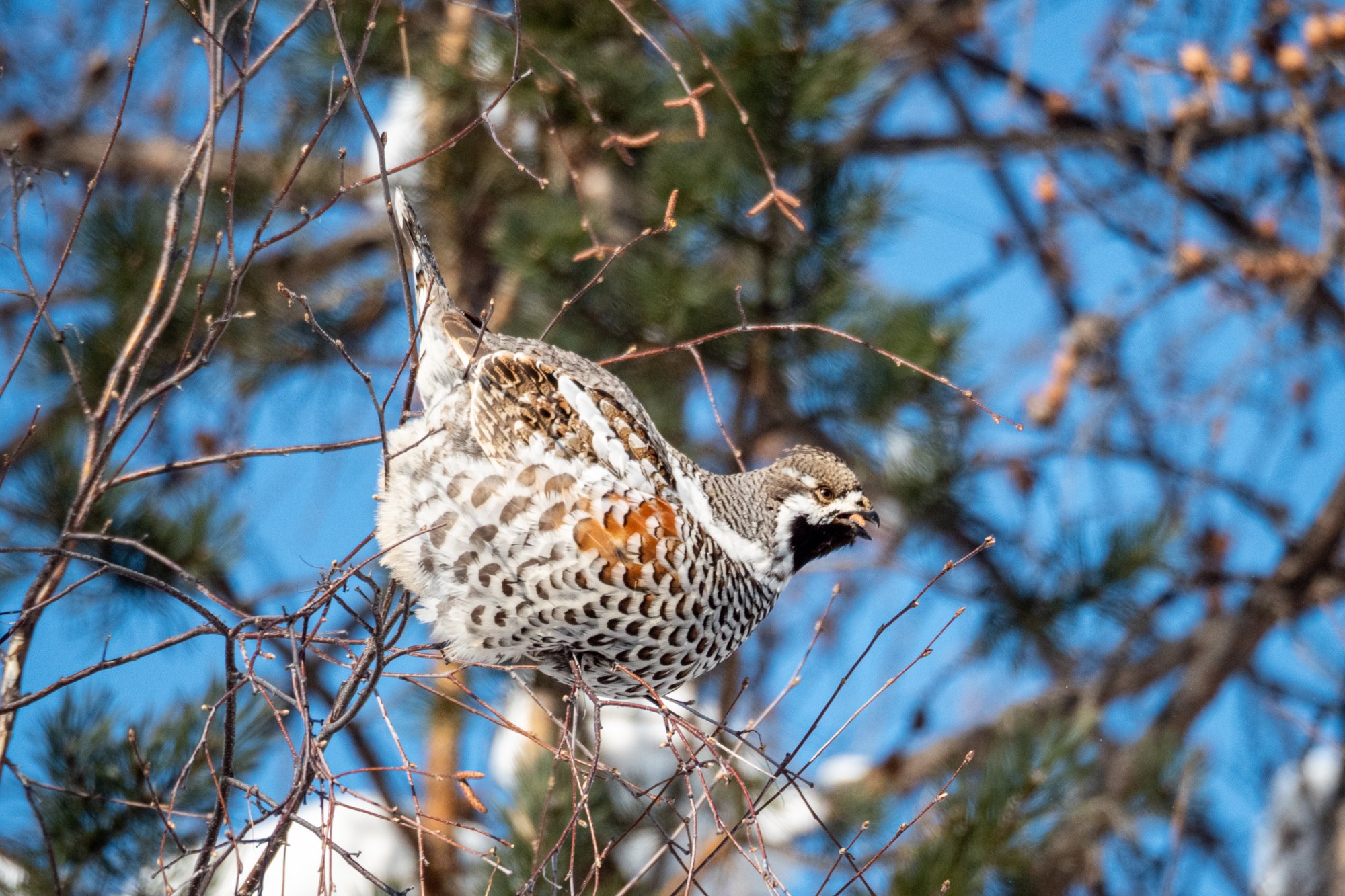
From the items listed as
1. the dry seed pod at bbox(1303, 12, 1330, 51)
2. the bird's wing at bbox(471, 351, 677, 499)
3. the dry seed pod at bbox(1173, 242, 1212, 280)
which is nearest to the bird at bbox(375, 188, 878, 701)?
the bird's wing at bbox(471, 351, 677, 499)

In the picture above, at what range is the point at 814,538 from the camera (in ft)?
11.0

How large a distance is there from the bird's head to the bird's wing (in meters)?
0.40

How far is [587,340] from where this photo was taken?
518 centimetres

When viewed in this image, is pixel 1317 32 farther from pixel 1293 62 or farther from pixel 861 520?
pixel 861 520

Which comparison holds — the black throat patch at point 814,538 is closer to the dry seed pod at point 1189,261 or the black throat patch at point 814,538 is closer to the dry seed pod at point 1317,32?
the dry seed pod at point 1189,261

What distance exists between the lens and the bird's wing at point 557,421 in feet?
9.36

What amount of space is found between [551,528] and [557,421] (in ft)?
0.93

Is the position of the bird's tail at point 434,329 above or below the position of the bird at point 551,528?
above

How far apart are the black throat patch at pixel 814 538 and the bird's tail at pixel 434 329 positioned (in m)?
0.95

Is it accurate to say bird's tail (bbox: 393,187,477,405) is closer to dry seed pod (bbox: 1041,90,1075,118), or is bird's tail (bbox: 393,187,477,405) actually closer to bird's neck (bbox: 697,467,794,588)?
bird's neck (bbox: 697,467,794,588)

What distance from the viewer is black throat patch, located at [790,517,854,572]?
3305 mm

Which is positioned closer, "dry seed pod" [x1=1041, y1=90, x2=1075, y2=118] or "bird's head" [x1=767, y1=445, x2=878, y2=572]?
"bird's head" [x1=767, y1=445, x2=878, y2=572]

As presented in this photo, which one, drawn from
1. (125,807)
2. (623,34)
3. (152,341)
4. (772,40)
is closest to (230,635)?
(152,341)

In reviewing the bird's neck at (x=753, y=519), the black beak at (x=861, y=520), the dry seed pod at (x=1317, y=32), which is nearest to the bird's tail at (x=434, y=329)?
the bird's neck at (x=753, y=519)
